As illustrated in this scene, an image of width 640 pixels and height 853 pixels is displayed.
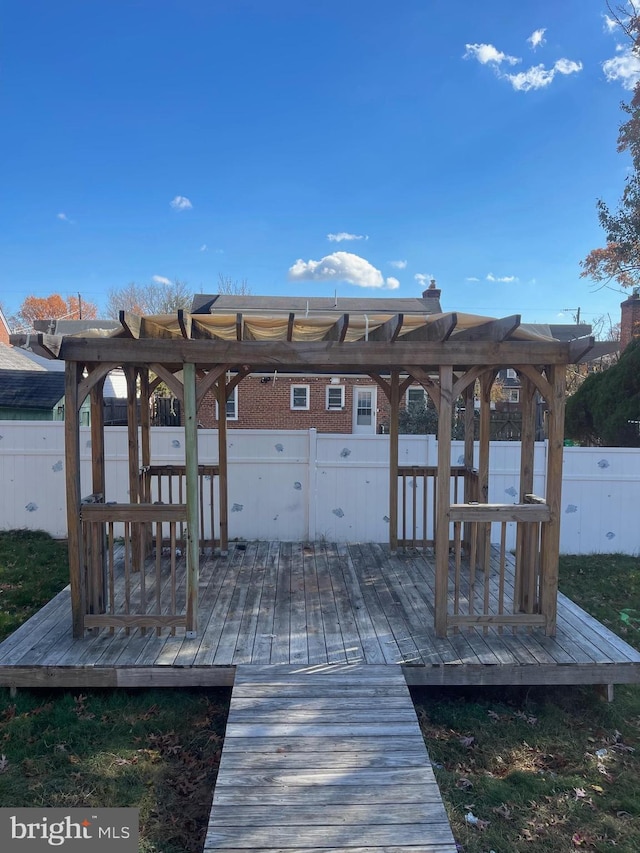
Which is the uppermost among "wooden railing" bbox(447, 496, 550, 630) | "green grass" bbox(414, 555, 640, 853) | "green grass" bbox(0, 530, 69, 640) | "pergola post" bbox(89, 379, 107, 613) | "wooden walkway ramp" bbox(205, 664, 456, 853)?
"pergola post" bbox(89, 379, 107, 613)

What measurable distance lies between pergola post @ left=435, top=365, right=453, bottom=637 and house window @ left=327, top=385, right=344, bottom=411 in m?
12.7

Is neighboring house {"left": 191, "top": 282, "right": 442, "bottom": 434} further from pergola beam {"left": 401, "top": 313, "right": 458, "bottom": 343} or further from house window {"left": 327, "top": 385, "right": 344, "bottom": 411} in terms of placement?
pergola beam {"left": 401, "top": 313, "right": 458, "bottom": 343}

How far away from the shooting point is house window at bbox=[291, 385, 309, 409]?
53.3 ft

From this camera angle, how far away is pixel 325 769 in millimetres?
2451

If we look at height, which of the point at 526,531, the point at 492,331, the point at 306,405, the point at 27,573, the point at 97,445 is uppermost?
the point at 492,331

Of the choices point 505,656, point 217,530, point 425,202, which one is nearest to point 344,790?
point 505,656

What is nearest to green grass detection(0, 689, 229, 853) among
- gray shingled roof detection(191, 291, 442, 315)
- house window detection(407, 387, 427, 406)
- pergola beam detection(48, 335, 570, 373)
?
pergola beam detection(48, 335, 570, 373)

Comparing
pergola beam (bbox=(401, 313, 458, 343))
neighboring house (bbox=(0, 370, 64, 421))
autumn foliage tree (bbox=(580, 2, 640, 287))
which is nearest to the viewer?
pergola beam (bbox=(401, 313, 458, 343))

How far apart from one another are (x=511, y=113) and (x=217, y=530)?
39.7ft

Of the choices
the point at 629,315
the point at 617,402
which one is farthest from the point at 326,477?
the point at 629,315

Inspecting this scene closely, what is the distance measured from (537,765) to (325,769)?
132cm

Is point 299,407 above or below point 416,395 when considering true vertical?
below

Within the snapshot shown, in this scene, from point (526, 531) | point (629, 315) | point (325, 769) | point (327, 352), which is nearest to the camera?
point (325, 769)

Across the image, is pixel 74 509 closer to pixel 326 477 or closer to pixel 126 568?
pixel 126 568
